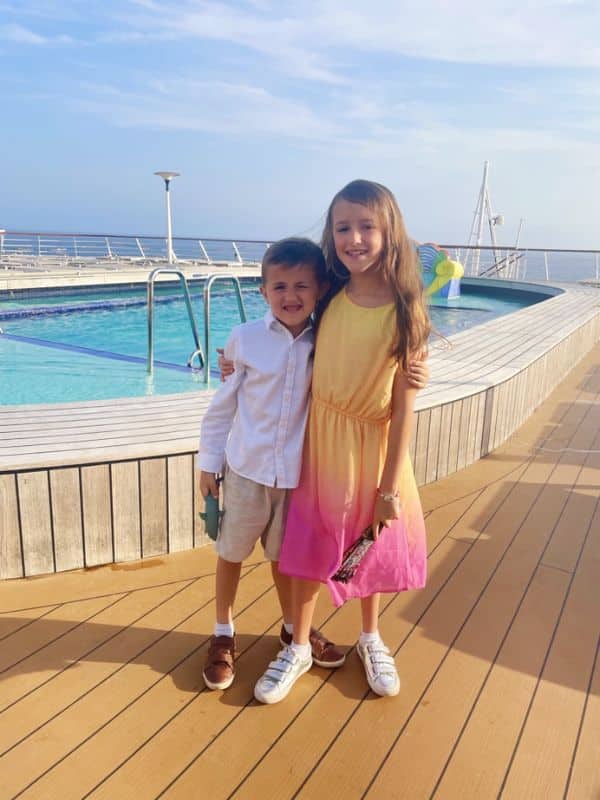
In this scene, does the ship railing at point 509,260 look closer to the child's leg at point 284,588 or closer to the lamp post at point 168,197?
the lamp post at point 168,197

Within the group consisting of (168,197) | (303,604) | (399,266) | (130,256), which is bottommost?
(303,604)

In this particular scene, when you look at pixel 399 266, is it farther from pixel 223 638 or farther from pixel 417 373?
pixel 223 638

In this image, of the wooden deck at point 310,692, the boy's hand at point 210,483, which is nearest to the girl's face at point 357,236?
the boy's hand at point 210,483

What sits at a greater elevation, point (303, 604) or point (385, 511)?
point (385, 511)

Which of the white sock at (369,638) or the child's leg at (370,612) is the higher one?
the child's leg at (370,612)

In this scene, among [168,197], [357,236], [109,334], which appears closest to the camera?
[357,236]

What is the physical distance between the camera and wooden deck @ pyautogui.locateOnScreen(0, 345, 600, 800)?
1397 millimetres

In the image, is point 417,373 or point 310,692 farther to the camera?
point 310,692

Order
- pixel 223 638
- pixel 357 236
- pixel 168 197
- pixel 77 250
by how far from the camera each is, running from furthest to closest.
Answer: pixel 77 250
pixel 168 197
pixel 223 638
pixel 357 236

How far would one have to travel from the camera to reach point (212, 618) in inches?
78.9

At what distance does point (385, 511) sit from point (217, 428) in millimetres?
486

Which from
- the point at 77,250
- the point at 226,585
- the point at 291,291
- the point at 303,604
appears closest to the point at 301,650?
the point at 303,604

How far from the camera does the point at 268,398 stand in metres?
1.56

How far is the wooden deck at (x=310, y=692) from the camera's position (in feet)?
4.58
